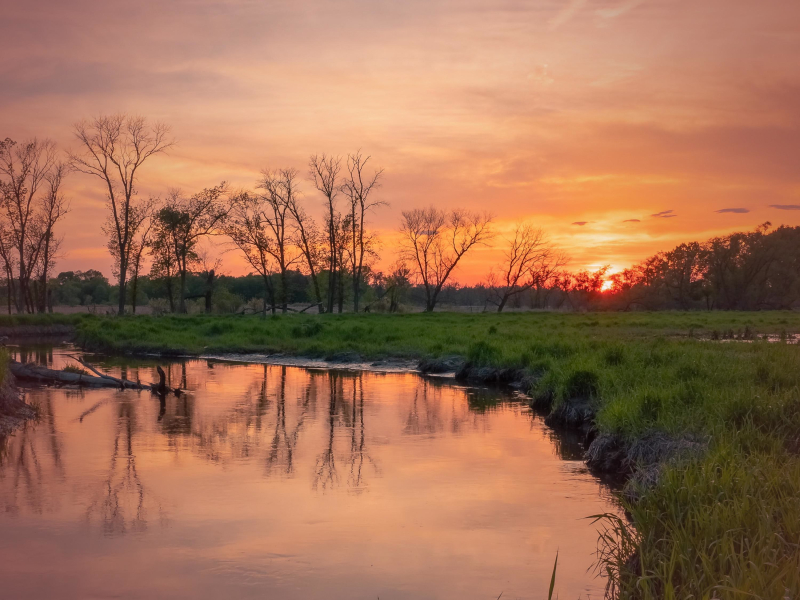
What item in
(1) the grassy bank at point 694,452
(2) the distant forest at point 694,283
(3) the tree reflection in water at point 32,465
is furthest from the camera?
(2) the distant forest at point 694,283

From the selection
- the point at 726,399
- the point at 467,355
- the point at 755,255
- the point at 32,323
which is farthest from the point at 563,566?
the point at 755,255

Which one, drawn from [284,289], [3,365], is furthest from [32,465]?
[284,289]

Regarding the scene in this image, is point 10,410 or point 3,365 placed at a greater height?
point 3,365

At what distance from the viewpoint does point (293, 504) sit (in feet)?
30.1

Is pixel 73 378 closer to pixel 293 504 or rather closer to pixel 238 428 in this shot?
pixel 238 428

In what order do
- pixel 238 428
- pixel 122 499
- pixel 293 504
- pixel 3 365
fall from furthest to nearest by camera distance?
pixel 3 365
pixel 238 428
pixel 122 499
pixel 293 504

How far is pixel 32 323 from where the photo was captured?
146 ft

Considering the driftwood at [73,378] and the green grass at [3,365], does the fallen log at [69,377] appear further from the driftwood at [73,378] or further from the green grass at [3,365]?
the green grass at [3,365]

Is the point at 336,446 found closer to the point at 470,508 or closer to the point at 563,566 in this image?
the point at 470,508

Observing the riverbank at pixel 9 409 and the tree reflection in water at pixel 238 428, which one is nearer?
the tree reflection in water at pixel 238 428

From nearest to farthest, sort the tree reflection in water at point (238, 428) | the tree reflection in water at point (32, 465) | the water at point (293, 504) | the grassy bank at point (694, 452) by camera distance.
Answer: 1. the grassy bank at point (694, 452)
2. the water at point (293, 504)
3. the tree reflection in water at point (32, 465)
4. the tree reflection in water at point (238, 428)

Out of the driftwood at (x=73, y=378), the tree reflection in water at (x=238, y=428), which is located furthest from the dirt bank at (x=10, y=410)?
the driftwood at (x=73, y=378)

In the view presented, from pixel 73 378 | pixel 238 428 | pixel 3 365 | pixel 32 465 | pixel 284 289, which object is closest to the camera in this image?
pixel 32 465

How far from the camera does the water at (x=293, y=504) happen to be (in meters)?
6.85
